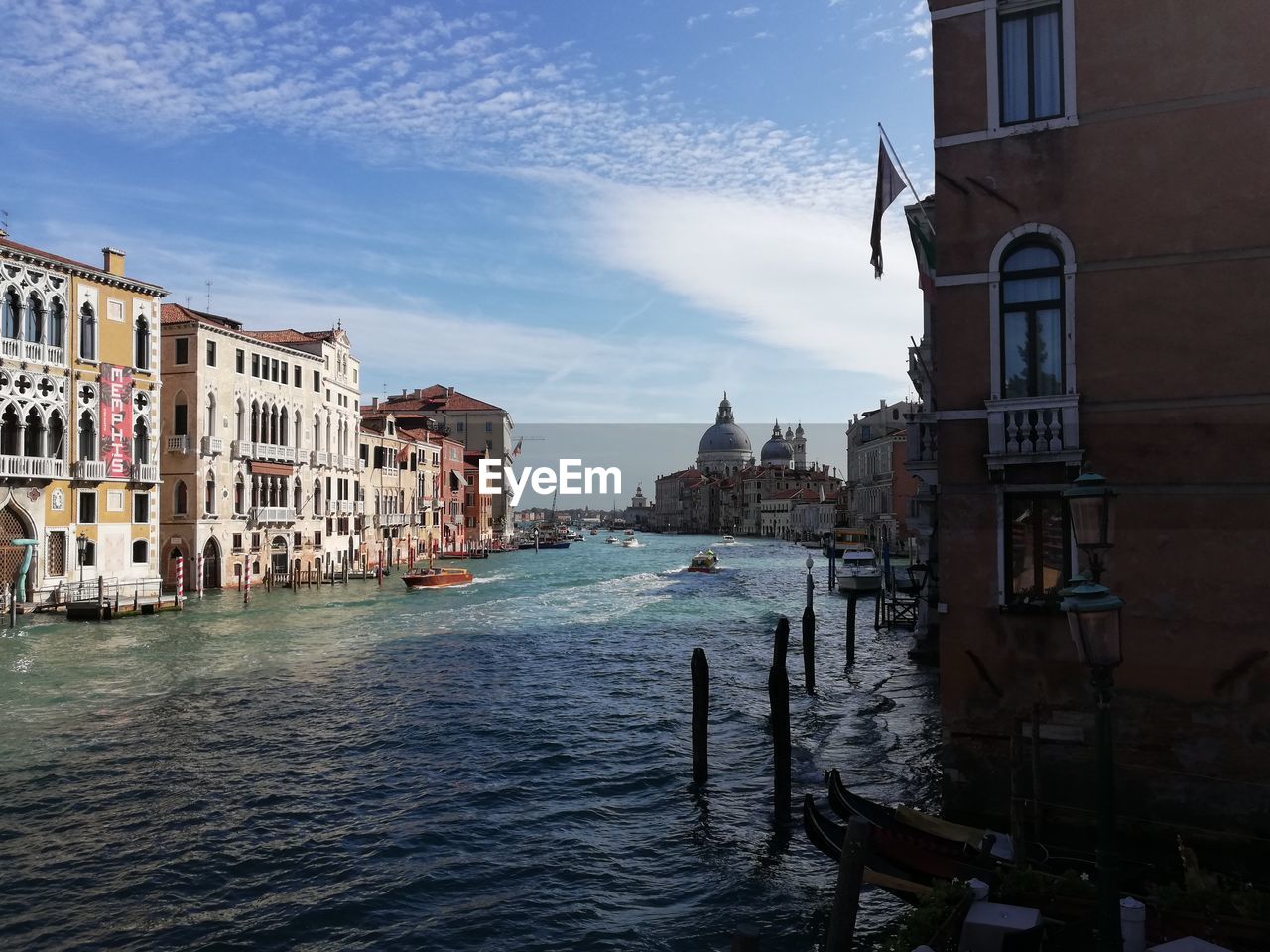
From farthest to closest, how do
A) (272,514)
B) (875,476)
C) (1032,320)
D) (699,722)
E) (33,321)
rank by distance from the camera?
(875,476) → (272,514) → (33,321) → (699,722) → (1032,320)

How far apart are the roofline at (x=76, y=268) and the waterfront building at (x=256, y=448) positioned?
4.16 meters

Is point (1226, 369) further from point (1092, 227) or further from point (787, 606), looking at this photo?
point (787, 606)

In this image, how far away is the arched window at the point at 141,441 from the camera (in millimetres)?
34188

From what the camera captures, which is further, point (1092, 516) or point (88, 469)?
point (88, 469)

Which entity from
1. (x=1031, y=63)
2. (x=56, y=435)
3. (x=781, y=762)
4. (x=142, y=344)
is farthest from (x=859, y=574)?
(x=1031, y=63)

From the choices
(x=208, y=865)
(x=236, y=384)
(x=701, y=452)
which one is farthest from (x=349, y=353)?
(x=701, y=452)

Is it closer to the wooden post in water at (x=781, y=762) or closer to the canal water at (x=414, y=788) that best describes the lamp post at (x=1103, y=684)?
the canal water at (x=414, y=788)

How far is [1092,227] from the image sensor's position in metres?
9.29

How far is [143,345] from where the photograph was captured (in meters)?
34.2

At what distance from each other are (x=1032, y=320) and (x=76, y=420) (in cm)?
3132

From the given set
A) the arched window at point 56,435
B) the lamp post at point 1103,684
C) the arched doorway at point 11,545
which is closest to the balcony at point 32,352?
the arched window at point 56,435

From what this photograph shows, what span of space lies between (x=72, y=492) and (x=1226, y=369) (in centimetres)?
3313

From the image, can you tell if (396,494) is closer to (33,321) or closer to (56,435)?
(56,435)

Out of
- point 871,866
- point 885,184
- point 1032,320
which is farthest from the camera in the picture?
point 885,184
